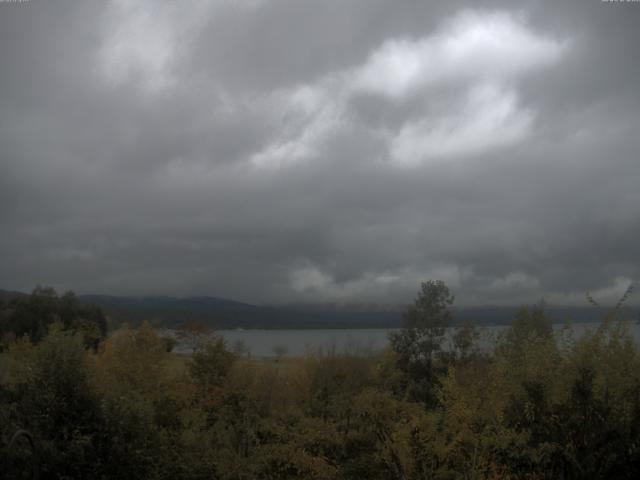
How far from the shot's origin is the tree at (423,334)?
115 ft

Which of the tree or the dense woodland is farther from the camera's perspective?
the tree

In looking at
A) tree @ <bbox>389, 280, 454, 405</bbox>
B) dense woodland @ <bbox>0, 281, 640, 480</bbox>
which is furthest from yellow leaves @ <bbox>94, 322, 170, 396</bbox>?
tree @ <bbox>389, 280, 454, 405</bbox>

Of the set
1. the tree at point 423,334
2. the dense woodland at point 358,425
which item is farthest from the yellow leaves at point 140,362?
the tree at point 423,334

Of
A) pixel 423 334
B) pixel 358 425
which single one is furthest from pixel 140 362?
pixel 423 334

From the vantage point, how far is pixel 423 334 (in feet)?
116

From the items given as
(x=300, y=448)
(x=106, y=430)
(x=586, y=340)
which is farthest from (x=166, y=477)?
(x=586, y=340)

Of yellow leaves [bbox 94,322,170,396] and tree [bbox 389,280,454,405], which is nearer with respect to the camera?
yellow leaves [bbox 94,322,170,396]

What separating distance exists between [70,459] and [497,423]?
36.0ft

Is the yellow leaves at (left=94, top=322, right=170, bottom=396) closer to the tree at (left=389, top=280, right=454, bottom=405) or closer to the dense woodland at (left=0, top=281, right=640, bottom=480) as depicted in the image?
the dense woodland at (left=0, top=281, right=640, bottom=480)

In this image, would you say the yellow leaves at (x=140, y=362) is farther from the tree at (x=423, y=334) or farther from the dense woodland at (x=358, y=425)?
the tree at (x=423, y=334)

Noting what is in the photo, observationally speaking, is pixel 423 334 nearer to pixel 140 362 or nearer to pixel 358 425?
pixel 358 425

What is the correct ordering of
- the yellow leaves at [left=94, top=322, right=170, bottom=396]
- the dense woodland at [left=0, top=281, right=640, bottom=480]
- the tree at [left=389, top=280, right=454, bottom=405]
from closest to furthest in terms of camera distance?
the dense woodland at [left=0, top=281, right=640, bottom=480]
the yellow leaves at [left=94, top=322, right=170, bottom=396]
the tree at [left=389, top=280, right=454, bottom=405]

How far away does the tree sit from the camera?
35.1m

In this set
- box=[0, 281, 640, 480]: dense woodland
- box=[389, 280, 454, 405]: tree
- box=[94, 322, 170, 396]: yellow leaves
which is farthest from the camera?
box=[389, 280, 454, 405]: tree
